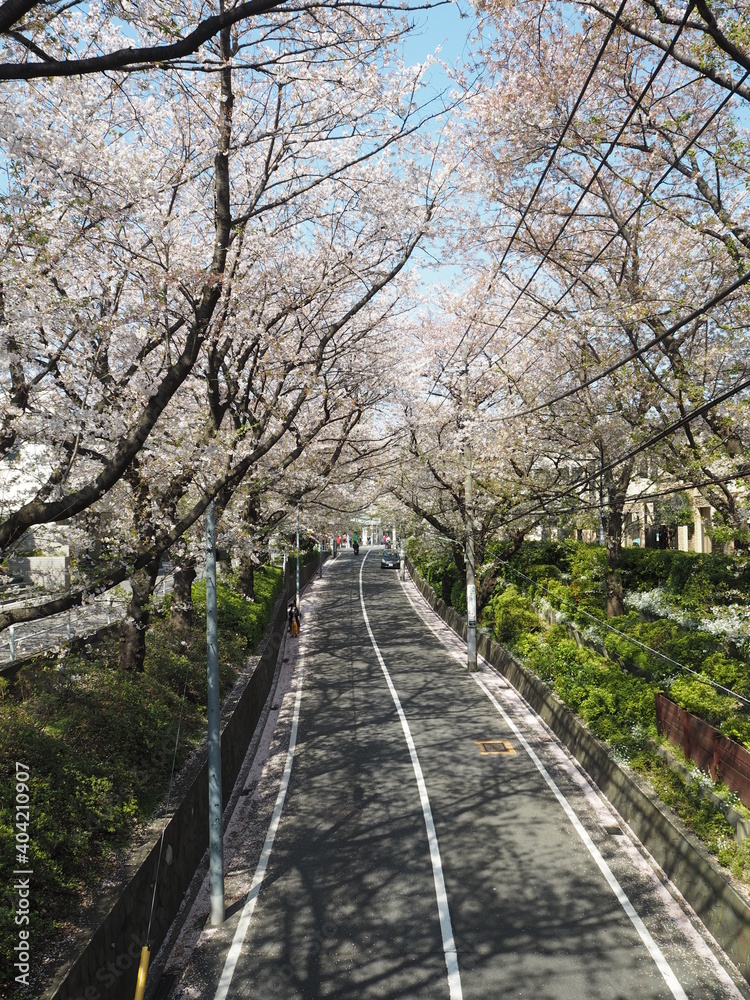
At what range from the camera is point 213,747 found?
32.6ft

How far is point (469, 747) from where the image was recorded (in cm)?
1547

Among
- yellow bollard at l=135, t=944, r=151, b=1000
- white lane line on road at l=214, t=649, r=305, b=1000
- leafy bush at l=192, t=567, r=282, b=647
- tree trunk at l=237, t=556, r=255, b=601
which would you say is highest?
tree trunk at l=237, t=556, r=255, b=601

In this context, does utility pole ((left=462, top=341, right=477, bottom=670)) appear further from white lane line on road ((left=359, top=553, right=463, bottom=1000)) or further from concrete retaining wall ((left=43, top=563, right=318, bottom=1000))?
concrete retaining wall ((left=43, top=563, right=318, bottom=1000))

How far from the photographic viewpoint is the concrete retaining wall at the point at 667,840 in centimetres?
798

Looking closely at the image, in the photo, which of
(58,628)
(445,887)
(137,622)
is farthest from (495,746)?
(58,628)

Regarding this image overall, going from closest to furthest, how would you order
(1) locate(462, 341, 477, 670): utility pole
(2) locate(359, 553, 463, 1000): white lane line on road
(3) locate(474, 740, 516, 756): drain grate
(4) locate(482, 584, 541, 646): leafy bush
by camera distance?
(2) locate(359, 553, 463, 1000): white lane line on road < (3) locate(474, 740, 516, 756): drain grate < (1) locate(462, 341, 477, 670): utility pole < (4) locate(482, 584, 541, 646): leafy bush

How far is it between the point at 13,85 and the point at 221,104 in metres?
2.68

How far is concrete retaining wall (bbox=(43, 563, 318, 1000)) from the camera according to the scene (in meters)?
6.52

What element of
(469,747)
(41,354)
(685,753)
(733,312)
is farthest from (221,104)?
(469,747)

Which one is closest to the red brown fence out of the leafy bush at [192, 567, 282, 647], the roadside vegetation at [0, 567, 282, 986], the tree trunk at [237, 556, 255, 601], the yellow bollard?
the yellow bollard

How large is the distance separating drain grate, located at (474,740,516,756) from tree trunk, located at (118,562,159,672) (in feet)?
25.4

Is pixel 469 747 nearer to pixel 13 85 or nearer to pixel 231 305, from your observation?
pixel 231 305


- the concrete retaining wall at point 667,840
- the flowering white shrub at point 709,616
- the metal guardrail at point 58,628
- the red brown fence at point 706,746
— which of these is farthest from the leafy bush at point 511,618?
the metal guardrail at point 58,628

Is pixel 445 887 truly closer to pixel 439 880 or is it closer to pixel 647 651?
pixel 439 880
